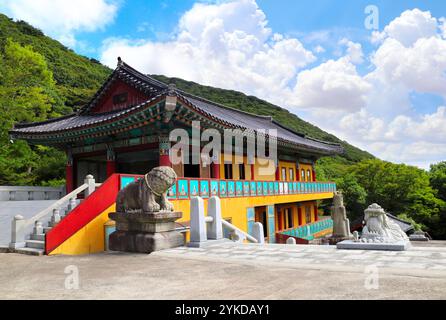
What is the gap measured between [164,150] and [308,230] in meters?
15.1

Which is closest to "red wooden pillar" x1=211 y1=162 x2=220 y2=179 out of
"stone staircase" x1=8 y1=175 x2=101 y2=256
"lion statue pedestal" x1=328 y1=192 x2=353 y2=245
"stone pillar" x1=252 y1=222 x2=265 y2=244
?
"stone pillar" x1=252 y1=222 x2=265 y2=244

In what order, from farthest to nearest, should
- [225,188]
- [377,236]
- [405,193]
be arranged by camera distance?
[405,193] < [225,188] < [377,236]

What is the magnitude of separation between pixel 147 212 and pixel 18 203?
27.7ft

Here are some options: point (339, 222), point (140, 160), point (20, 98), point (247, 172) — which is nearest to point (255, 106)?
point (20, 98)

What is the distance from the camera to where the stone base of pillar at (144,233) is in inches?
357

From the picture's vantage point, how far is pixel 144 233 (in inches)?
366

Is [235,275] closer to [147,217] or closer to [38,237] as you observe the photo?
[147,217]

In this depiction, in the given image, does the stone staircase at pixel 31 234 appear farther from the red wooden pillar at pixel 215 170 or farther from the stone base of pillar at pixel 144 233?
the red wooden pillar at pixel 215 170

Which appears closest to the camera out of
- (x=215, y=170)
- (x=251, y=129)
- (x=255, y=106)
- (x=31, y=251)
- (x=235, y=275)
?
(x=235, y=275)

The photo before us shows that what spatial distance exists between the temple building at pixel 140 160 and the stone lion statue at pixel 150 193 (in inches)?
50.7

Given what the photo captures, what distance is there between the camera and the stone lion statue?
934 cm

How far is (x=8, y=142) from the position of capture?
2253cm
